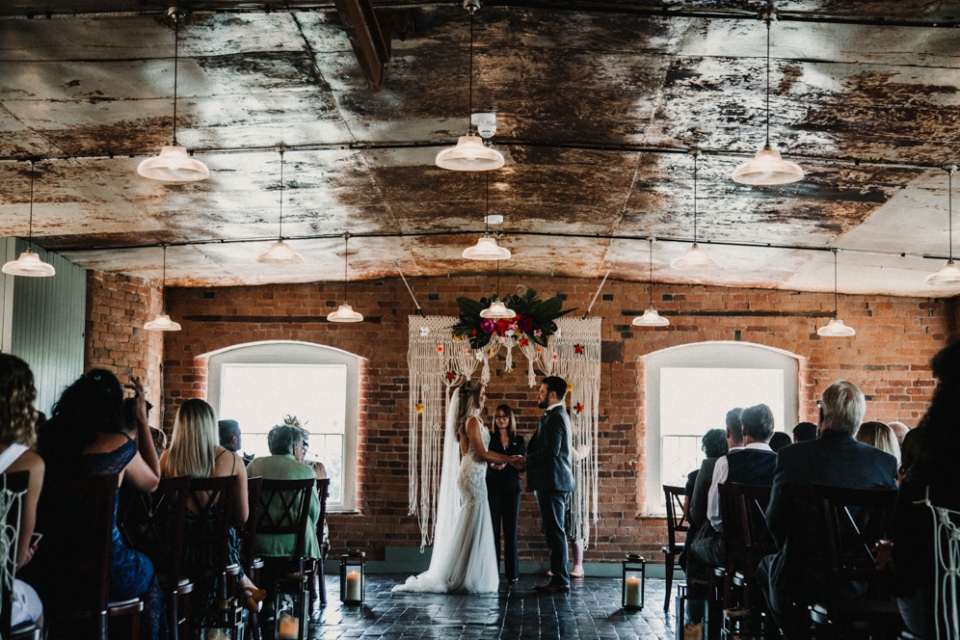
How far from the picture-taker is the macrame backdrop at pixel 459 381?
11039mm

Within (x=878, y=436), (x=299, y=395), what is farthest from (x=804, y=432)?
(x=299, y=395)

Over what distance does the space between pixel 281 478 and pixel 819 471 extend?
362 cm

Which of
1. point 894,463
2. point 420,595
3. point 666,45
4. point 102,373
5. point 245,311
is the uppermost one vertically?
point 666,45

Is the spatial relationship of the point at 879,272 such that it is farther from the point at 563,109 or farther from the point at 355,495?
the point at 355,495

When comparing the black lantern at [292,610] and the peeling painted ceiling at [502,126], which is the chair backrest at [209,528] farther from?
the peeling painted ceiling at [502,126]

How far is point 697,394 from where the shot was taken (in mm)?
11430

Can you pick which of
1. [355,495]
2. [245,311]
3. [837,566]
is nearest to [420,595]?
[355,495]

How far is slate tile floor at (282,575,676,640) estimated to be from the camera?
269 inches

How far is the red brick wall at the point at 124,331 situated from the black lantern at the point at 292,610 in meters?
4.44

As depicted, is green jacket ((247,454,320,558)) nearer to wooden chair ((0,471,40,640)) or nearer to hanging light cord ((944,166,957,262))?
hanging light cord ((944,166,957,262))

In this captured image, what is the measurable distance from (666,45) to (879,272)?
5846 mm

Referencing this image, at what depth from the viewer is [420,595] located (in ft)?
28.3

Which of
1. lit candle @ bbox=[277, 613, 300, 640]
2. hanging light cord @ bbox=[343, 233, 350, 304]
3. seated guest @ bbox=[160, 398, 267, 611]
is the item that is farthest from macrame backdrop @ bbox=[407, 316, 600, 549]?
seated guest @ bbox=[160, 398, 267, 611]

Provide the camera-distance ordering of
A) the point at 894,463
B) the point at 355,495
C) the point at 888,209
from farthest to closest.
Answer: the point at 355,495
the point at 888,209
the point at 894,463
